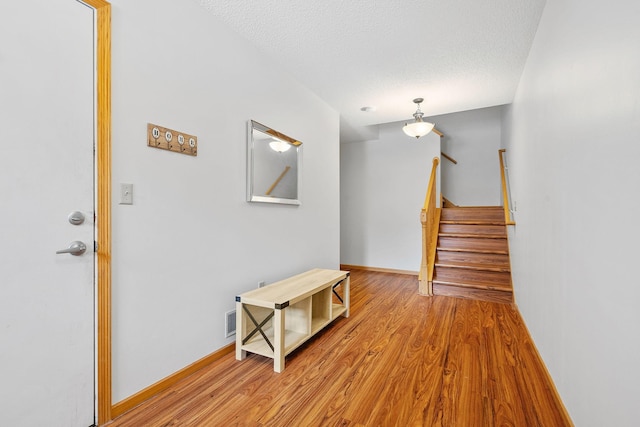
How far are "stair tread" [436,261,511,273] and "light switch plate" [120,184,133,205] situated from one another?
3.63m

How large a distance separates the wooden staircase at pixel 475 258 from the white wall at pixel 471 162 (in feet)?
3.64

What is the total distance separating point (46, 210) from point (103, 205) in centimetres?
21

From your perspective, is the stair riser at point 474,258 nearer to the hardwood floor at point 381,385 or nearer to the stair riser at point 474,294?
the stair riser at point 474,294

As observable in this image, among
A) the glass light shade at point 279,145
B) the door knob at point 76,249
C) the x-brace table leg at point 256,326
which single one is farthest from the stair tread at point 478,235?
the door knob at point 76,249

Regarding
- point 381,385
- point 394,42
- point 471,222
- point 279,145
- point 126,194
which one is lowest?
point 381,385

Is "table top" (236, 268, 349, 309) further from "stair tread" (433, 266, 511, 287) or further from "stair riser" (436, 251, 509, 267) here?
"stair riser" (436, 251, 509, 267)

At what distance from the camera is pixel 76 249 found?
4.30 ft

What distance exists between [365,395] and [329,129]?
9.36 feet

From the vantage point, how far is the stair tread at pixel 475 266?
3.64 metres

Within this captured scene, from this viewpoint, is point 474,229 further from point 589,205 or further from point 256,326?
point 256,326

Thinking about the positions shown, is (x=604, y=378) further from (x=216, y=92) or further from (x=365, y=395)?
(x=216, y=92)

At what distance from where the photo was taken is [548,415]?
4.83ft

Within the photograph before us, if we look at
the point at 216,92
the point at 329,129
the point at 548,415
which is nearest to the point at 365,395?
the point at 548,415

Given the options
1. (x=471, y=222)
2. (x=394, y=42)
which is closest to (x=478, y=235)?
(x=471, y=222)
